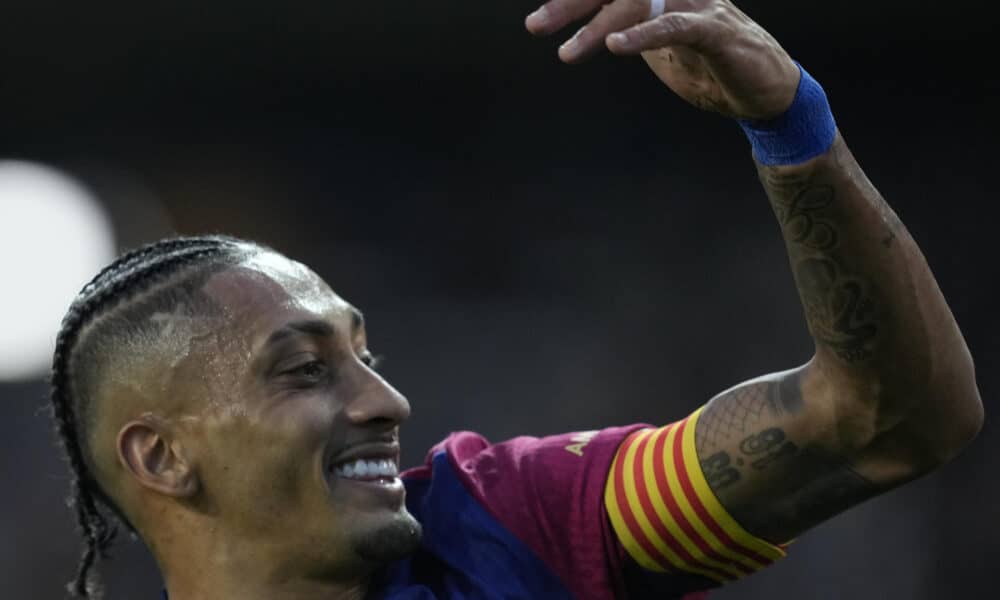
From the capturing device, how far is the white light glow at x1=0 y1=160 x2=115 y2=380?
192 inches

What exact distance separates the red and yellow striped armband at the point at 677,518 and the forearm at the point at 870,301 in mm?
262

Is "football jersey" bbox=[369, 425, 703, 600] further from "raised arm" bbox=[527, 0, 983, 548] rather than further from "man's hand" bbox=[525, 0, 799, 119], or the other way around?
"man's hand" bbox=[525, 0, 799, 119]

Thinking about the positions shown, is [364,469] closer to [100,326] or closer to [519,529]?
[519,529]

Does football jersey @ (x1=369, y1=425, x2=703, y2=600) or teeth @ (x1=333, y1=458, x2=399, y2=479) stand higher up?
teeth @ (x1=333, y1=458, x2=399, y2=479)

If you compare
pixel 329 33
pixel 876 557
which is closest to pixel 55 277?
pixel 329 33

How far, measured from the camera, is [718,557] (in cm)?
188

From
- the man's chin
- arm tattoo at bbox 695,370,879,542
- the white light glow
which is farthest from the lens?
the white light glow

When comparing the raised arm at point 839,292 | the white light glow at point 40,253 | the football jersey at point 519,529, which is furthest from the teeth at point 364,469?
the white light glow at point 40,253

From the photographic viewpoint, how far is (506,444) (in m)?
2.11

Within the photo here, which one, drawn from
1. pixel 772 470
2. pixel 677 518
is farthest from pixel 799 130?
pixel 677 518

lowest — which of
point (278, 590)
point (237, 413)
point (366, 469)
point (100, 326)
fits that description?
point (278, 590)

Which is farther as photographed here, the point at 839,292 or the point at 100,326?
the point at 100,326

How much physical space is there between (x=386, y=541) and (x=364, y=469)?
0.12 meters

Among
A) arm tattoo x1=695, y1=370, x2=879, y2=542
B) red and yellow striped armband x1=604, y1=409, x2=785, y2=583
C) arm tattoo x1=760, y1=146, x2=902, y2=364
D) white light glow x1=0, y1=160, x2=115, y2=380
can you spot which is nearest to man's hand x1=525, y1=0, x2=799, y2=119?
arm tattoo x1=760, y1=146, x2=902, y2=364
